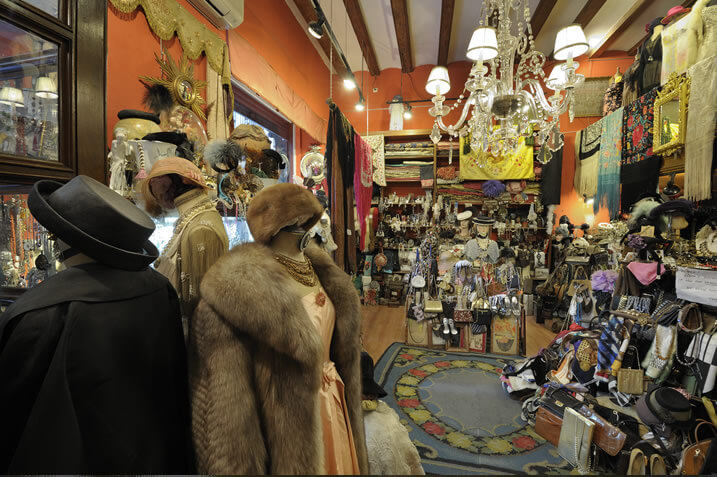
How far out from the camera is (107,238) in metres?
0.70

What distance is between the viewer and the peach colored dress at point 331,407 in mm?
1018

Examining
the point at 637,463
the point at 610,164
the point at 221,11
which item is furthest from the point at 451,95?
the point at 637,463

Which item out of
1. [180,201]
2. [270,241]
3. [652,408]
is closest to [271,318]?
[270,241]

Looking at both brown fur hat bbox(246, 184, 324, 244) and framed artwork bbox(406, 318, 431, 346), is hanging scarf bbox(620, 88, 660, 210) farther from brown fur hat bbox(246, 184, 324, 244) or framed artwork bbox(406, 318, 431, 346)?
brown fur hat bbox(246, 184, 324, 244)

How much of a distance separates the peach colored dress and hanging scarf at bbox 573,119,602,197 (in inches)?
175

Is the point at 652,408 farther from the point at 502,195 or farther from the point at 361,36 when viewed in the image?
the point at 361,36

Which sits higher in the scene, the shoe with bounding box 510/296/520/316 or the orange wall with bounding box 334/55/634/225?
the orange wall with bounding box 334/55/634/225

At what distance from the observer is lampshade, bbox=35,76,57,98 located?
33.5 inches

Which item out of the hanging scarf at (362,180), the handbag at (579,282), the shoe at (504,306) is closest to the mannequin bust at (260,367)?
the shoe at (504,306)

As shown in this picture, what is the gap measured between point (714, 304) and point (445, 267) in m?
2.66

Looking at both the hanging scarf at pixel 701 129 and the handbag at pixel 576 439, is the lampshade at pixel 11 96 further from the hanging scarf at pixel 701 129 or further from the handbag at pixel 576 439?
the hanging scarf at pixel 701 129

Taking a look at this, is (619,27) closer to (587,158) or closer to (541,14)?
(541,14)

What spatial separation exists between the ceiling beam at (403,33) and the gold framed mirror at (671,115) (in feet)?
8.78

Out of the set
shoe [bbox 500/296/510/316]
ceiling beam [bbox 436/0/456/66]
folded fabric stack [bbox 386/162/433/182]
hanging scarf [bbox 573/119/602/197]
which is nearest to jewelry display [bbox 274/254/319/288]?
shoe [bbox 500/296/510/316]
